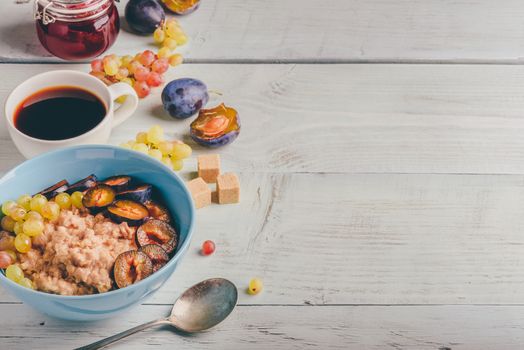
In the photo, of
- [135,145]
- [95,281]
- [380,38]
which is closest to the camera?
[95,281]

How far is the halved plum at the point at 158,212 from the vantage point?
1.09m

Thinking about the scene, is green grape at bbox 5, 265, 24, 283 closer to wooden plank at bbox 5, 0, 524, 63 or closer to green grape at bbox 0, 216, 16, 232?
green grape at bbox 0, 216, 16, 232

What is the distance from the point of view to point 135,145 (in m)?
1.21

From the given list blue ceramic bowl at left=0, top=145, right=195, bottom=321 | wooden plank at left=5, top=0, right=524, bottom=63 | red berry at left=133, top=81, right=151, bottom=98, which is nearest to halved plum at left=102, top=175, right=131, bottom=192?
blue ceramic bowl at left=0, top=145, right=195, bottom=321

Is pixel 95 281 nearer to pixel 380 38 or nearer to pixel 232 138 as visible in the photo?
pixel 232 138

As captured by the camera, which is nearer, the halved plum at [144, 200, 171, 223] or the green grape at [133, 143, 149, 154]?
the halved plum at [144, 200, 171, 223]

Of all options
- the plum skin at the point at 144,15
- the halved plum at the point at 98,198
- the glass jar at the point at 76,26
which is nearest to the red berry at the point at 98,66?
the glass jar at the point at 76,26

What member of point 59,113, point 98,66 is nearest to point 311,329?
point 59,113

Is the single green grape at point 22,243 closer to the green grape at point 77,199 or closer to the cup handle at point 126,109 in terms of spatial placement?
the green grape at point 77,199

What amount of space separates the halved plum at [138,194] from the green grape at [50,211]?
3.5 inches

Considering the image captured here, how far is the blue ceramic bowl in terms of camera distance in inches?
38.1

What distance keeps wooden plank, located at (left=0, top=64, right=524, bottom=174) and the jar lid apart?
109 millimetres

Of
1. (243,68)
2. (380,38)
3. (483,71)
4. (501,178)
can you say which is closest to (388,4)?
(380,38)

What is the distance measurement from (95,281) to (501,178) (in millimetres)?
700
